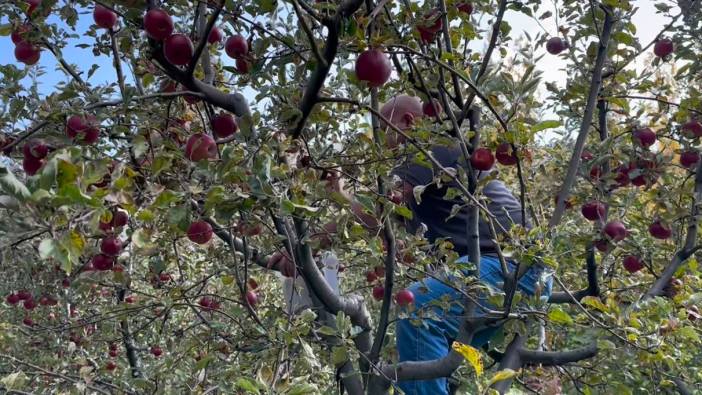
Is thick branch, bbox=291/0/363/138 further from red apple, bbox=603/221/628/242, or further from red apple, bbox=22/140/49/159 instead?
red apple, bbox=603/221/628/242

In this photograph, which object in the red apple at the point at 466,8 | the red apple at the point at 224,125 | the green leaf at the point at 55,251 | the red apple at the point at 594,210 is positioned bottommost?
the green leaf at the point at 55,251

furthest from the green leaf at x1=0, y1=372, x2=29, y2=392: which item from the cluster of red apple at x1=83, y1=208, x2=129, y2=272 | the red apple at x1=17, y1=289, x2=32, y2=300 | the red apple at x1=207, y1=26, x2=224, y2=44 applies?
the red apple at x1=17, y1=289, x2=32, y2=300

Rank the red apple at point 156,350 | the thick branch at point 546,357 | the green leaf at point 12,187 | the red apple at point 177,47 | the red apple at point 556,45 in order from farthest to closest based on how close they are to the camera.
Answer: the red apple at point 156,350, the red apple at point 556,45, the thick branch at point 546,357, the red apple at point 177,47, the green leaf at point 12,187

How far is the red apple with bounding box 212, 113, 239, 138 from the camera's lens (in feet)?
5.05

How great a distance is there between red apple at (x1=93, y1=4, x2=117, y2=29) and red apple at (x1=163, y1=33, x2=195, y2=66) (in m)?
0.36

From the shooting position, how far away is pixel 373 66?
1.29 meters

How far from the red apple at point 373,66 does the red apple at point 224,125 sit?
413mm

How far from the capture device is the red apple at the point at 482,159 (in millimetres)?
1557

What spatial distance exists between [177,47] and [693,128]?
1809 mm

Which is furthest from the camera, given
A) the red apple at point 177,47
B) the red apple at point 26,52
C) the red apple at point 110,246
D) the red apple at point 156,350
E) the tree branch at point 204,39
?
the red apple at point 156,350

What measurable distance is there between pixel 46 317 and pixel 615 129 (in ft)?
11.7

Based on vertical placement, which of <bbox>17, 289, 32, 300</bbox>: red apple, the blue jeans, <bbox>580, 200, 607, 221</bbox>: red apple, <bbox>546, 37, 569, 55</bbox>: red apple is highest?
<bbox>546, 37, 569, 55</bbox>: red apple

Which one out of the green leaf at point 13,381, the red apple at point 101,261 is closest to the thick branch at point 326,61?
the red apple at point 101,261

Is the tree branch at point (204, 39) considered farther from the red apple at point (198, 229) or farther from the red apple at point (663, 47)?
the red apple at point (663, 47)
